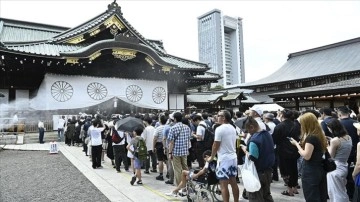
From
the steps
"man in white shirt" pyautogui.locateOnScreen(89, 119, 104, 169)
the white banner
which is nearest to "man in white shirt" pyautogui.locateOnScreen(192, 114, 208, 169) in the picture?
"man in white shirt" pyautogui.locateOnScreen(89, 119, 104, 169)

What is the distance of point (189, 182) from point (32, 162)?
7.94 meters

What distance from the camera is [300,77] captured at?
2684 centimetres

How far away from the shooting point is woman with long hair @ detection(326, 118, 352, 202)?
4137 millimetres

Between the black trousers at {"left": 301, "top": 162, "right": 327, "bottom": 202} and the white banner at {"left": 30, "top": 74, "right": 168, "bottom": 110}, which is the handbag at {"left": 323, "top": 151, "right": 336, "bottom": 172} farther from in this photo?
the white banner at {"left": 30, "top": 74, "right": 168, "bottom": 110}

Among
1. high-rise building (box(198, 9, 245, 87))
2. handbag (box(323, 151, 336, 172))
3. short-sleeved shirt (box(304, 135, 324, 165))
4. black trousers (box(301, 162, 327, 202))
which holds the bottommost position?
black trousers (box(301, 162, 327, 202))

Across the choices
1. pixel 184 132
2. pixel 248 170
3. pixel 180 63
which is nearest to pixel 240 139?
pixel 184 132

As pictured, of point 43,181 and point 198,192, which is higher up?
point 198,192

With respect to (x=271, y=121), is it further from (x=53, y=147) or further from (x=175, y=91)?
(x=175, y=91)

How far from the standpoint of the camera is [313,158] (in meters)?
3.75

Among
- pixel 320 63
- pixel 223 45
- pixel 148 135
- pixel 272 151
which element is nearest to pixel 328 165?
pixel 272 151

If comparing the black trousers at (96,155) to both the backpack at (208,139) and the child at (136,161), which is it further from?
the backpack at (208,139)

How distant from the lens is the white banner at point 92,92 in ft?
60.2

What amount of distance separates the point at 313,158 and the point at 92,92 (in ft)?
60.0

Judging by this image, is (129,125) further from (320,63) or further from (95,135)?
(320,63)
